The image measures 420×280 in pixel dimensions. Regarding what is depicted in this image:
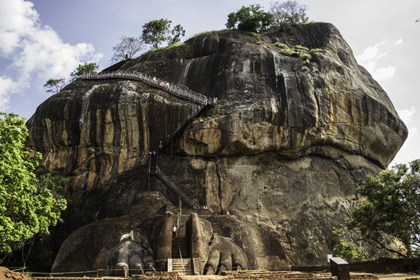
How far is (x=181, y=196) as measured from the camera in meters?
25.3

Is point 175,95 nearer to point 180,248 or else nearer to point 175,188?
point 175,188

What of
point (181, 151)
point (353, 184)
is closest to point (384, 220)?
point (353, 184)

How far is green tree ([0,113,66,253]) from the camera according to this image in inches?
483

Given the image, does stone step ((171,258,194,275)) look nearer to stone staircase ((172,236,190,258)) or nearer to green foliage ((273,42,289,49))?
stone staircase ((172,236,190,258))

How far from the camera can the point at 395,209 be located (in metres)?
17.4

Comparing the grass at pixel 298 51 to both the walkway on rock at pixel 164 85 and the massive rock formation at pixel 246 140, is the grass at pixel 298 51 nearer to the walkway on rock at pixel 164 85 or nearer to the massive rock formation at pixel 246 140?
the massive rock formation at pixel 246 140

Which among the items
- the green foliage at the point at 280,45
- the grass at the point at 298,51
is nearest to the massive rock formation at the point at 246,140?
A: the grass at the point at 298,51

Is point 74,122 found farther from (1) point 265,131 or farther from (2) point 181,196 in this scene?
(1) point 265,131

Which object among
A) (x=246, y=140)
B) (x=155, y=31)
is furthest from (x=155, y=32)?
(x=246, y=140)

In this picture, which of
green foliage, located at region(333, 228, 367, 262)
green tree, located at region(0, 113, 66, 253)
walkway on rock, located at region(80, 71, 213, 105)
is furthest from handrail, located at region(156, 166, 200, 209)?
green tree, located at region(0, 113, 66, 253)

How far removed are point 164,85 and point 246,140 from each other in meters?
8.78

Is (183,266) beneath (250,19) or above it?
beneath

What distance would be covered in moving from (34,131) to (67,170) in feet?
15.9

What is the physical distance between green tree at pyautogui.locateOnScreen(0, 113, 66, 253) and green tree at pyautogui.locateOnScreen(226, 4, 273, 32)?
28022 mm
